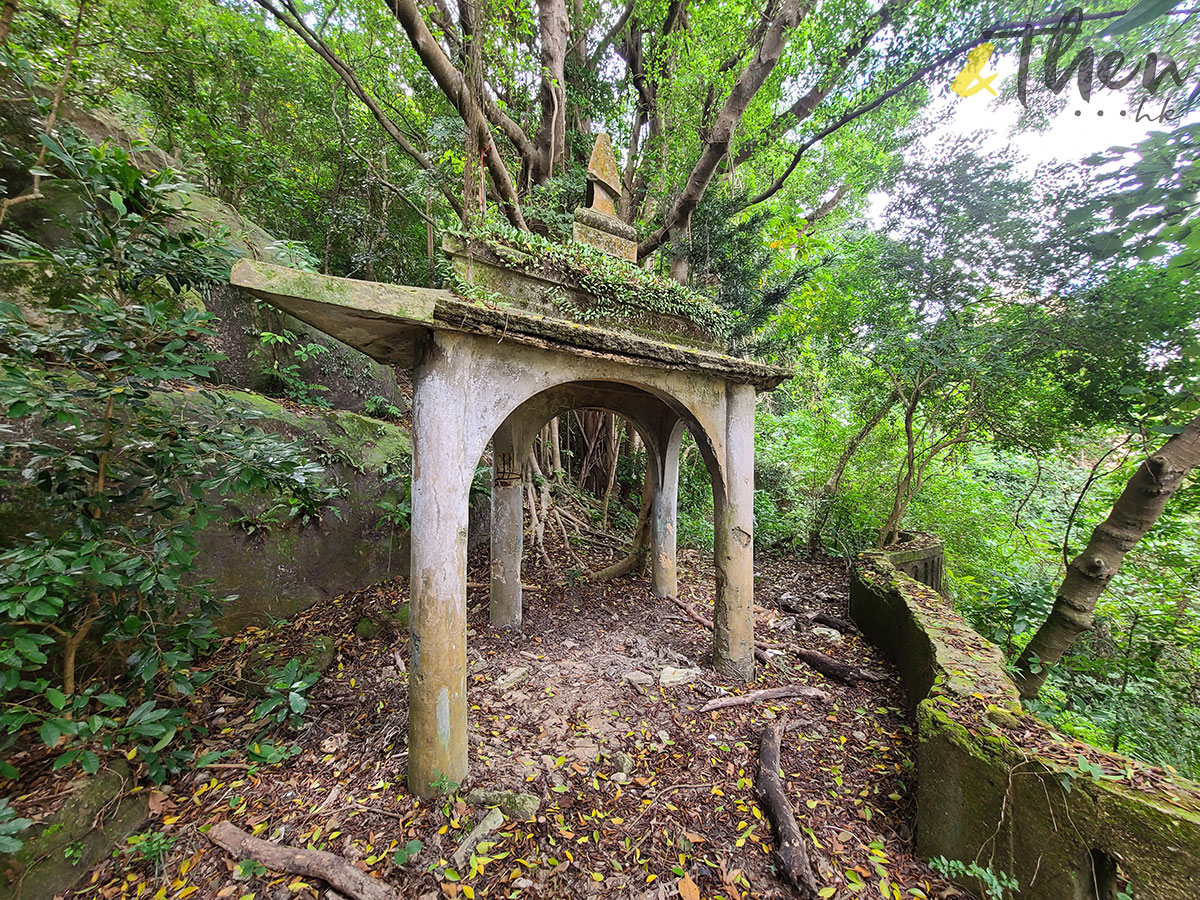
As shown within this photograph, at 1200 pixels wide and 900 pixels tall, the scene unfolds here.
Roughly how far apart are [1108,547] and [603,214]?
17.2 ft

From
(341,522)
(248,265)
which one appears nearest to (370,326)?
(248,265)

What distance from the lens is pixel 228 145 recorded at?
5.81 metres

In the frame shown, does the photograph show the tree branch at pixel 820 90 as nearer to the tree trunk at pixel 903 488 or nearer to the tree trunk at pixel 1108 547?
the tree trunk at pixel 903 488

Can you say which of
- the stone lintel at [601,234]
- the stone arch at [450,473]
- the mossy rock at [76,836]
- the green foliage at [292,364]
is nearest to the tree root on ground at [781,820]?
the stone arch at [450,473]

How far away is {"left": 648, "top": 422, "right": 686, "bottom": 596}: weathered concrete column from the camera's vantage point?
607 cm

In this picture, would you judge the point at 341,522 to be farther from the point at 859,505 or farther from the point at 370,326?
the point at 859,505

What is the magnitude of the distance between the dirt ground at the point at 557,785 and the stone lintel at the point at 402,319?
3093 millimetres

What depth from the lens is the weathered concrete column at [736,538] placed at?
13.7 feet

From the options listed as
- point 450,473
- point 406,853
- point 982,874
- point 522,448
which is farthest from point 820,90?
point 406,853

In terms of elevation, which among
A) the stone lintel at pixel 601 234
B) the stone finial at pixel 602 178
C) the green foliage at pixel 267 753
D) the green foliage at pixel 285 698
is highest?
the stone finial at pixel 602 178

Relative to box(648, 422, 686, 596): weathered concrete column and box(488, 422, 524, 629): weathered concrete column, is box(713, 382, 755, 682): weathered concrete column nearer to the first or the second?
box(648, 422, 686, 596): weathered concrete column

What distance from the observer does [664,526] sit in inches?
245

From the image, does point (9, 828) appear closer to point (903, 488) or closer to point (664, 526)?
point (664, 526)

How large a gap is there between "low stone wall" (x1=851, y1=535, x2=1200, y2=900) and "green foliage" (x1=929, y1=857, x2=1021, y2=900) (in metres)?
0.04
